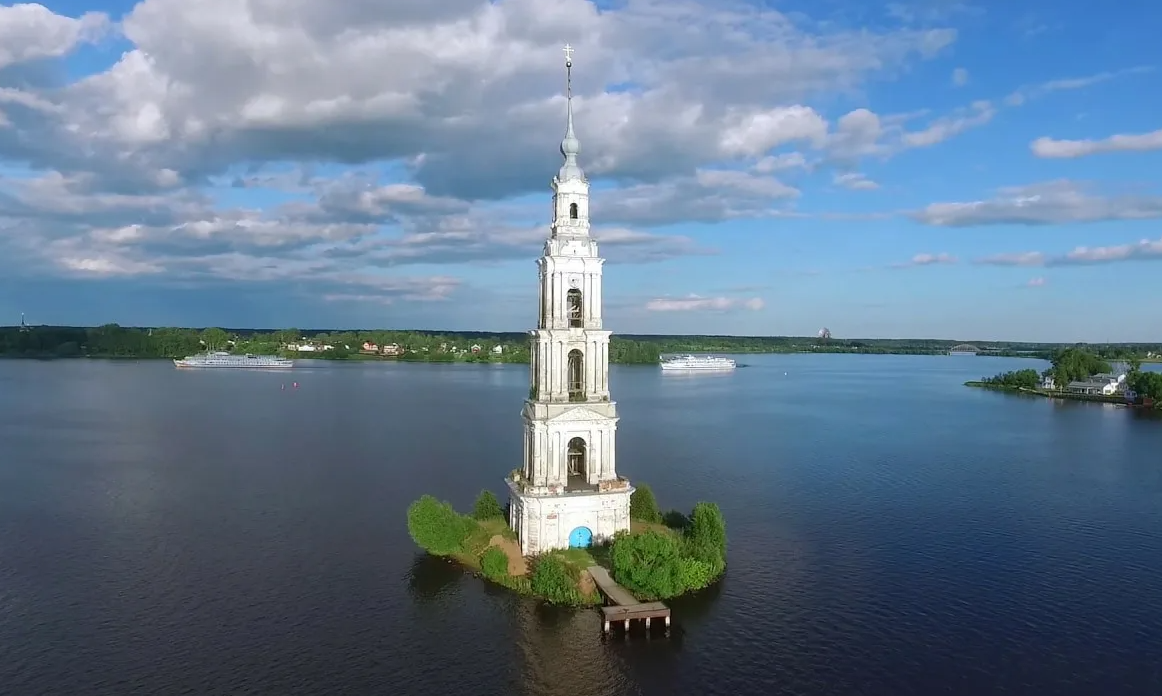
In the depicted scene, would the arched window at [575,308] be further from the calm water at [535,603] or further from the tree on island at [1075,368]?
the tree on island at [1075,368]

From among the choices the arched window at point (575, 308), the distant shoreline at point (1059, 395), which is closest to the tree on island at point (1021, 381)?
the distant shoreline at point (1059, 395)

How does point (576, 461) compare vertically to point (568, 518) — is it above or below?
above

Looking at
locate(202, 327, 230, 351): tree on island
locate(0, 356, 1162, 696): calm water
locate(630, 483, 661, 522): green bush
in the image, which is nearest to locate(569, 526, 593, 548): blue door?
locate(0, 356, 1162, 696): calm water

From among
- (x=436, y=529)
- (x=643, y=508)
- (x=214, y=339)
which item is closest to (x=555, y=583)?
(x=436, y=529)

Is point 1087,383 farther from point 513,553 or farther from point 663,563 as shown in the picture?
point 513,553

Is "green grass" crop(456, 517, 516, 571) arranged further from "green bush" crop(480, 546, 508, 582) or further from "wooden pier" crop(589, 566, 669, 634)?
"wooden pier" crop(589, 566, 669, 634)

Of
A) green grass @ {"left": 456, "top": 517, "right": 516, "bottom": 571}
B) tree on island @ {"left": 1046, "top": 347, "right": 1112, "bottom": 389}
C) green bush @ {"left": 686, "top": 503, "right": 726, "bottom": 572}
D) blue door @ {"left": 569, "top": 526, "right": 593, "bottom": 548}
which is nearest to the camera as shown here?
blue door @ {"left": 569, "top": 526, "right": 593, "bottom": 548}
